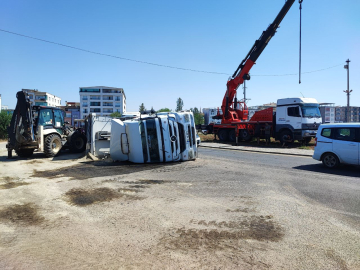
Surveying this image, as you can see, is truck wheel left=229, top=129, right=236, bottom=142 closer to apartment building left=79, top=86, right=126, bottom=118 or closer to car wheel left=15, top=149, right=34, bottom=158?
car wheel left=15, top=149, right=34, bottom=158

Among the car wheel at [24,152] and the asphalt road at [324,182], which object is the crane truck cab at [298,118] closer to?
the asphalt road at [324,182]

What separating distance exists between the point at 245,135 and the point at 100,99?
98092 mm

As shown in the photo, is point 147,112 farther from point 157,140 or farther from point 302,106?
point 302,106

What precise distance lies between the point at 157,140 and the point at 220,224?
6.61 metres

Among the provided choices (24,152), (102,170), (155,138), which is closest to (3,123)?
(24,152)

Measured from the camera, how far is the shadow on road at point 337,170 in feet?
30.5

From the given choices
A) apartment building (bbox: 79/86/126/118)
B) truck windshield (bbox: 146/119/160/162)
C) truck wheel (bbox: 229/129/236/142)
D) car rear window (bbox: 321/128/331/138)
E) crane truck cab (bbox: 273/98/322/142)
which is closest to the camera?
car rear window (bbox: 321/128/331/138)

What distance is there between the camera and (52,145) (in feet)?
47.1

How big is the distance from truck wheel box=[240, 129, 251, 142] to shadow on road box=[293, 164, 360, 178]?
11.2 m

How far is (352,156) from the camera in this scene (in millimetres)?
9617

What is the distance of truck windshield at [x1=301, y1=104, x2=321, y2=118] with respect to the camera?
19.0 meters

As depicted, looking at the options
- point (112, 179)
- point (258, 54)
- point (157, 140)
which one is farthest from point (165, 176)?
point (258, 54)

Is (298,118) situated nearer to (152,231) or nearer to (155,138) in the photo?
(155,138)

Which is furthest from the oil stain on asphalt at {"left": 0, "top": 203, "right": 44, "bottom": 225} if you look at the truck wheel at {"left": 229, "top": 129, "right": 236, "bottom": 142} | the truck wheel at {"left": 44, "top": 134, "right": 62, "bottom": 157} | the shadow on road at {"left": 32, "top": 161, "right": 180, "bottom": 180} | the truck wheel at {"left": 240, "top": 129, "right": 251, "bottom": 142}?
the truck wheel at {"left": 229, "top": 129, "right": 236, "bottom": 142}
